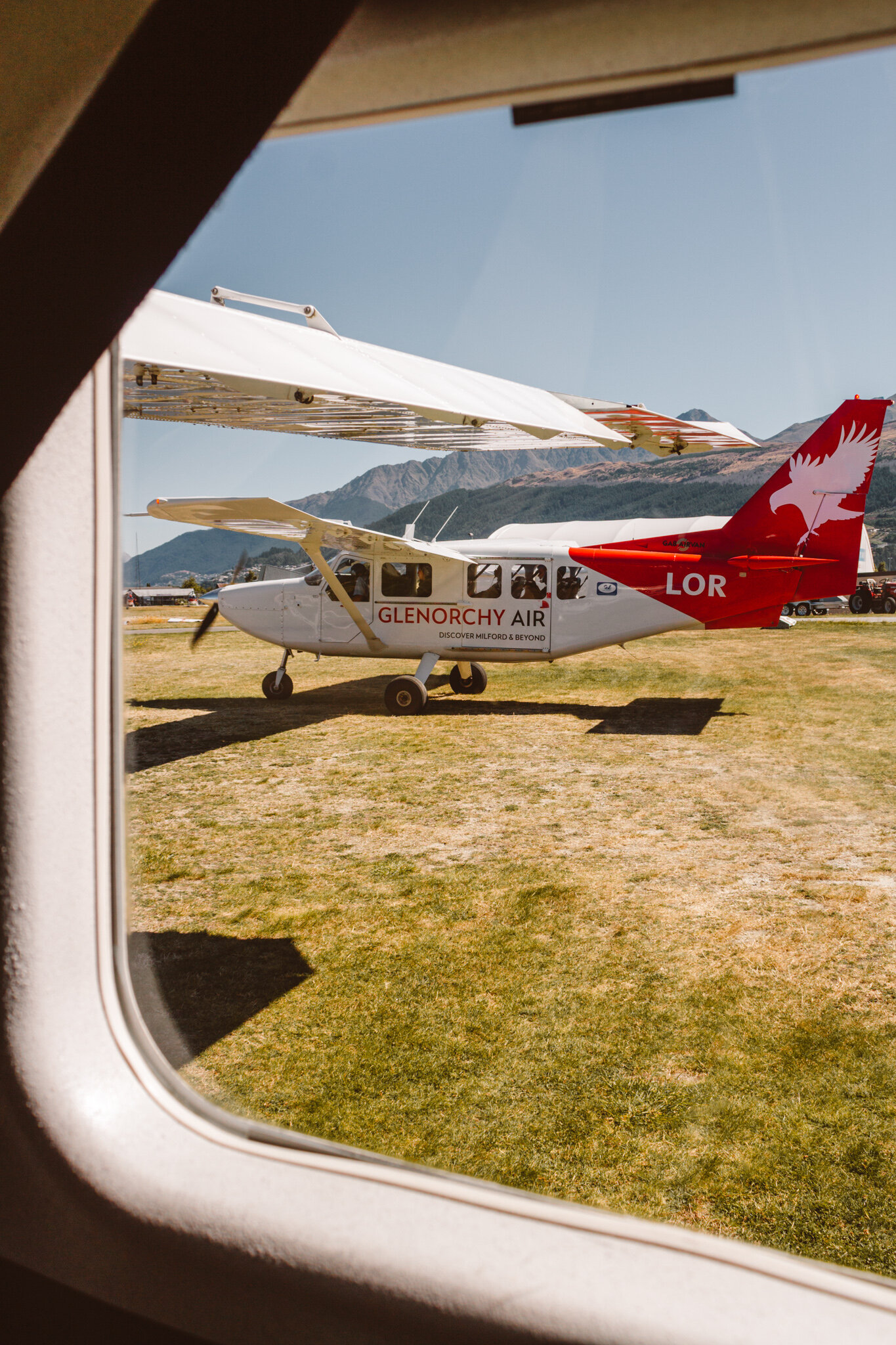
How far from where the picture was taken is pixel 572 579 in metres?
7.57

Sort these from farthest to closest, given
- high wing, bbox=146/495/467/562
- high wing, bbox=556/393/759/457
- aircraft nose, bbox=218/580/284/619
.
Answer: aircraft nose, bbox=218/580/284/619 → high wing, bbox=146/495/467/562 → high wing, bbox=556/393/759/457

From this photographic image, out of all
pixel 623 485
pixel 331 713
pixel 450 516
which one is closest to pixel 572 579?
pixel 450 516

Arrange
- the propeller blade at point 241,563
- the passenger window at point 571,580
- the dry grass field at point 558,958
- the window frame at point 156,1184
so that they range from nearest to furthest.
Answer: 1. the window frame at point 156,1184
2. the dry grass field at point 558,958
3. the propeller blade at point 241,563
4. the passenger window at point 571,580

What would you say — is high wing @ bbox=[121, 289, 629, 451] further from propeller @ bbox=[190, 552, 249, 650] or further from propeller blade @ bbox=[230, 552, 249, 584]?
propeller @ bbox=[190, 552, 249, 650]

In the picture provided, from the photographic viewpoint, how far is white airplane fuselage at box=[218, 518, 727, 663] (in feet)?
24.8

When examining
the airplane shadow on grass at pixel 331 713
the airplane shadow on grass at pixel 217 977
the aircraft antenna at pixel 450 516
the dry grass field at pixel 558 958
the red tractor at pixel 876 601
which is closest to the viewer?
the dry grass field at pixel 558 958

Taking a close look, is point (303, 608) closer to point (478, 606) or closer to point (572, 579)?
point (478, 606)

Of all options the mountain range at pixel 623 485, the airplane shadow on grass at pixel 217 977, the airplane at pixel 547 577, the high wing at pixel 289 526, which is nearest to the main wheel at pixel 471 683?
the airplane at pixel 547 577

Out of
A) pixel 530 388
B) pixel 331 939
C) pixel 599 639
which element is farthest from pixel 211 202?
pixel 599 639

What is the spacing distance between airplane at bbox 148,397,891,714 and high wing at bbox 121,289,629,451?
13.3ft

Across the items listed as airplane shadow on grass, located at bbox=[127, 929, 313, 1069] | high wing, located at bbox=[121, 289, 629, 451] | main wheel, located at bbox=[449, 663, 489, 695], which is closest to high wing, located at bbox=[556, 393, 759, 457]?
high wing, located at bbox=[121, 289, 629, 451]

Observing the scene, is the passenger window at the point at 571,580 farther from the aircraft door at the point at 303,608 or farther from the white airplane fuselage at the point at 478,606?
the aircraft door at the point at 303,608

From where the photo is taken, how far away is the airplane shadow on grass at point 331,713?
6.46 meters

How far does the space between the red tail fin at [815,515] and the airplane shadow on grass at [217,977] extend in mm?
6184
